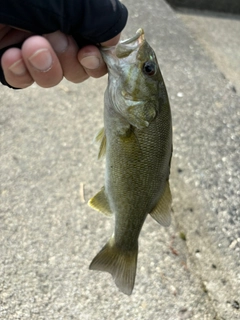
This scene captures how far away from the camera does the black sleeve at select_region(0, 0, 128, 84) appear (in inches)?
58.6

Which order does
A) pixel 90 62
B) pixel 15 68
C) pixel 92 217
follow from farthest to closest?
pixel 92 217 → pixel 90 62 → pixel 15 68

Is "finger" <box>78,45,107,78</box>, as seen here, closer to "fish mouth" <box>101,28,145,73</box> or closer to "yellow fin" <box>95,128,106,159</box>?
"fish mouth" <box>101,28,145,73</box>

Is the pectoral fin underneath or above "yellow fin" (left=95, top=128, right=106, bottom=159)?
above

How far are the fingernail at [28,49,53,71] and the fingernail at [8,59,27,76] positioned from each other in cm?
6

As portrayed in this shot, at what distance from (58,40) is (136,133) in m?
0.50

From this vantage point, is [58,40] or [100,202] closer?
[58,40]

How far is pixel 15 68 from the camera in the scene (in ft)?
5.41

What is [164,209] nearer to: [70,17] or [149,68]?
[149,68]

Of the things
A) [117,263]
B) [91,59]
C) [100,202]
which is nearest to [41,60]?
[91,59]

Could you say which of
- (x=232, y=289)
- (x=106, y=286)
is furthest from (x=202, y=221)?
(x=106, y=286)

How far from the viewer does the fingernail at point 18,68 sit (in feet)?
5.37

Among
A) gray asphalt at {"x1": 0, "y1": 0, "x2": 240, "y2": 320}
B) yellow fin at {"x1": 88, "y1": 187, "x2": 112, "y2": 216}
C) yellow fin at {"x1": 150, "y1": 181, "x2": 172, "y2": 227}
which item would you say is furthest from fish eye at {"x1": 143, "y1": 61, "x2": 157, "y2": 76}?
gray asphalt at {"x1": 0, "y1": 0, "x2": 240, "y2": 320}

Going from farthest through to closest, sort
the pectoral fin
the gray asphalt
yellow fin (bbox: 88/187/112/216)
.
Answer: the gray asphalt < yellow fin (bbox: 88/187/112/216) < the pectoral fin

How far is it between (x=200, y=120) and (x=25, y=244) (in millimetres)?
1800
